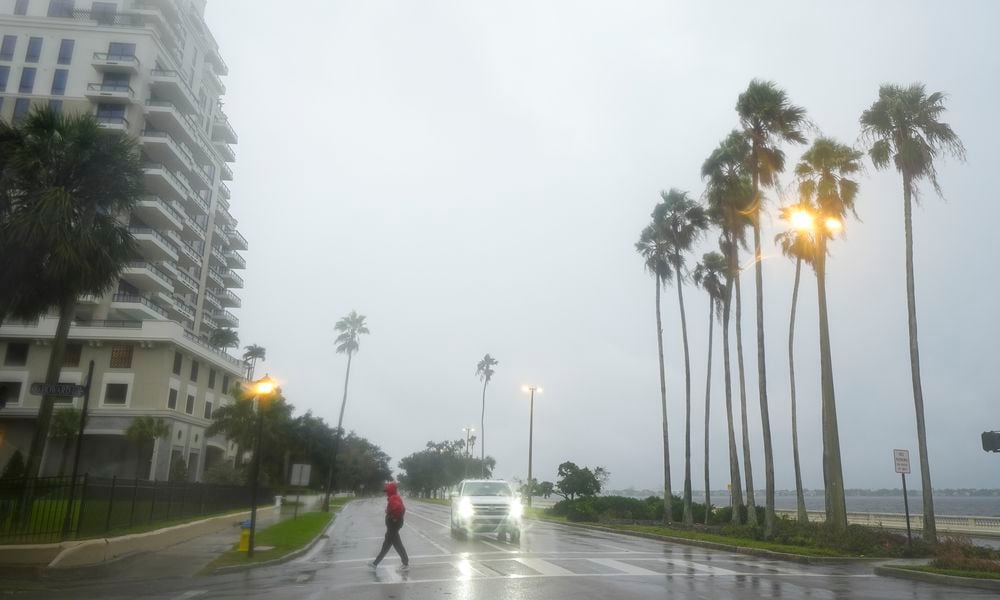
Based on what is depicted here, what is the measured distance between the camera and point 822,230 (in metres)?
25.6

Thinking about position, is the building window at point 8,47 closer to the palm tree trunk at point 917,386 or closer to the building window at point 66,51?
the building window at point 66,51

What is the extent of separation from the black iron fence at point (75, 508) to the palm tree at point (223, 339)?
5199cm

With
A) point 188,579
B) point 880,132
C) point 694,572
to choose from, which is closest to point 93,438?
point 188,579

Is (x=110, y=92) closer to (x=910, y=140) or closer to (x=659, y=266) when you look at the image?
(x=659, y=266)

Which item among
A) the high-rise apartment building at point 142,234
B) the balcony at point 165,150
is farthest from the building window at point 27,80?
the balcony at point 165,150

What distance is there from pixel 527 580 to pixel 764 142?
2092cm

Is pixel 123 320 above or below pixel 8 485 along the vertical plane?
above

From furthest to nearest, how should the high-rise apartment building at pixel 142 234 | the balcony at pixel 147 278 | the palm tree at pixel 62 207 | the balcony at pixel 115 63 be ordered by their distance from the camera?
the balcony at pixel 115 63 < the balcony at pixel 147 278 < the high-rise apartment building at pixel 142 234 < the palm tree at pixel 62 207

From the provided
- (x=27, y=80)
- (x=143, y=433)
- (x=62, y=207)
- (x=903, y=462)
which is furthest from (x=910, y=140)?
(x=27, y=80)

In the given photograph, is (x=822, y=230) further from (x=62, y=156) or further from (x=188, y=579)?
(x=62, y=156)

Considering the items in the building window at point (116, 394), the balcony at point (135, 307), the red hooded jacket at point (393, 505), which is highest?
the balcony at point (135, 307)

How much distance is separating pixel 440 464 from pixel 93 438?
278ft

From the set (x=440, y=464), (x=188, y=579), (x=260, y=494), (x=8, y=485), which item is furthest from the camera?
(x=440, y=464)

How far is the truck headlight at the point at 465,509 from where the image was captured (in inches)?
868
